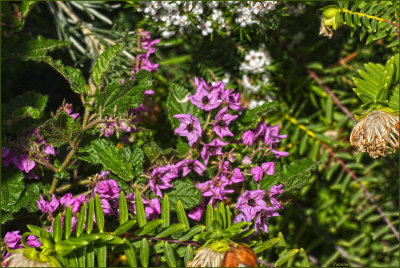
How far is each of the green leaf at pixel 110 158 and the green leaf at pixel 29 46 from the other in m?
0.51

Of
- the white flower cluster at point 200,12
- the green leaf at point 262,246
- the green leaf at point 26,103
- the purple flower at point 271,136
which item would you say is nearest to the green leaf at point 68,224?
the green leaf at point 262,246

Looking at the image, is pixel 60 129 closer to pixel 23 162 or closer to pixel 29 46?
pixel 23 162

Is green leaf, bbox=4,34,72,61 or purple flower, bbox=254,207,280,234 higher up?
green leaf, bbox=4,34,72,61

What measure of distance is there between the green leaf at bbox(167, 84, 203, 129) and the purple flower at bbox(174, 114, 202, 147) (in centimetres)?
11

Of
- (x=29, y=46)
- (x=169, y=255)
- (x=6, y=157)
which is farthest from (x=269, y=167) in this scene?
(x=29, y=46)

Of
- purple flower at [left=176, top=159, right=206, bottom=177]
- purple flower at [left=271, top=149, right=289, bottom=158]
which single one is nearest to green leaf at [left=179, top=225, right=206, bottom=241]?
purple flower at [left=176, top=159, right=206, bottom=177]

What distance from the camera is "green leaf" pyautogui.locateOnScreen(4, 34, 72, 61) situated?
174 cm

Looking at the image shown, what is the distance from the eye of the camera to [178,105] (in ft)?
5.44

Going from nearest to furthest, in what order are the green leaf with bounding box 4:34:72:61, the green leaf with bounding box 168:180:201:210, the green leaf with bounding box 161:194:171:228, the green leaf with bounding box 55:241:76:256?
1. the green leaf with bounding box 55:241:76:256
2. the green leaf with bounding box 161:194:171:228
3. the green leaf with bounding box 168:180:201:210
4. the green leaf with bounding box 4:34:72:61

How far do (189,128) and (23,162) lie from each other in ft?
2.04

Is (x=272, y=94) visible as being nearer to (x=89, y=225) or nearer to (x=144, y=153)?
(x=144, y=153)

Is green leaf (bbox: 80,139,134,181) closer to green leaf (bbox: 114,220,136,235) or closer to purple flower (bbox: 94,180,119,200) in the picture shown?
purple flower (bbox: 94,180,119,200)

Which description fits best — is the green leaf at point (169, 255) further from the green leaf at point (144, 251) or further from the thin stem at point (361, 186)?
the thin stem at point (361, 186)

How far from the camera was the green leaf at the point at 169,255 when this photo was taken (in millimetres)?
1249
